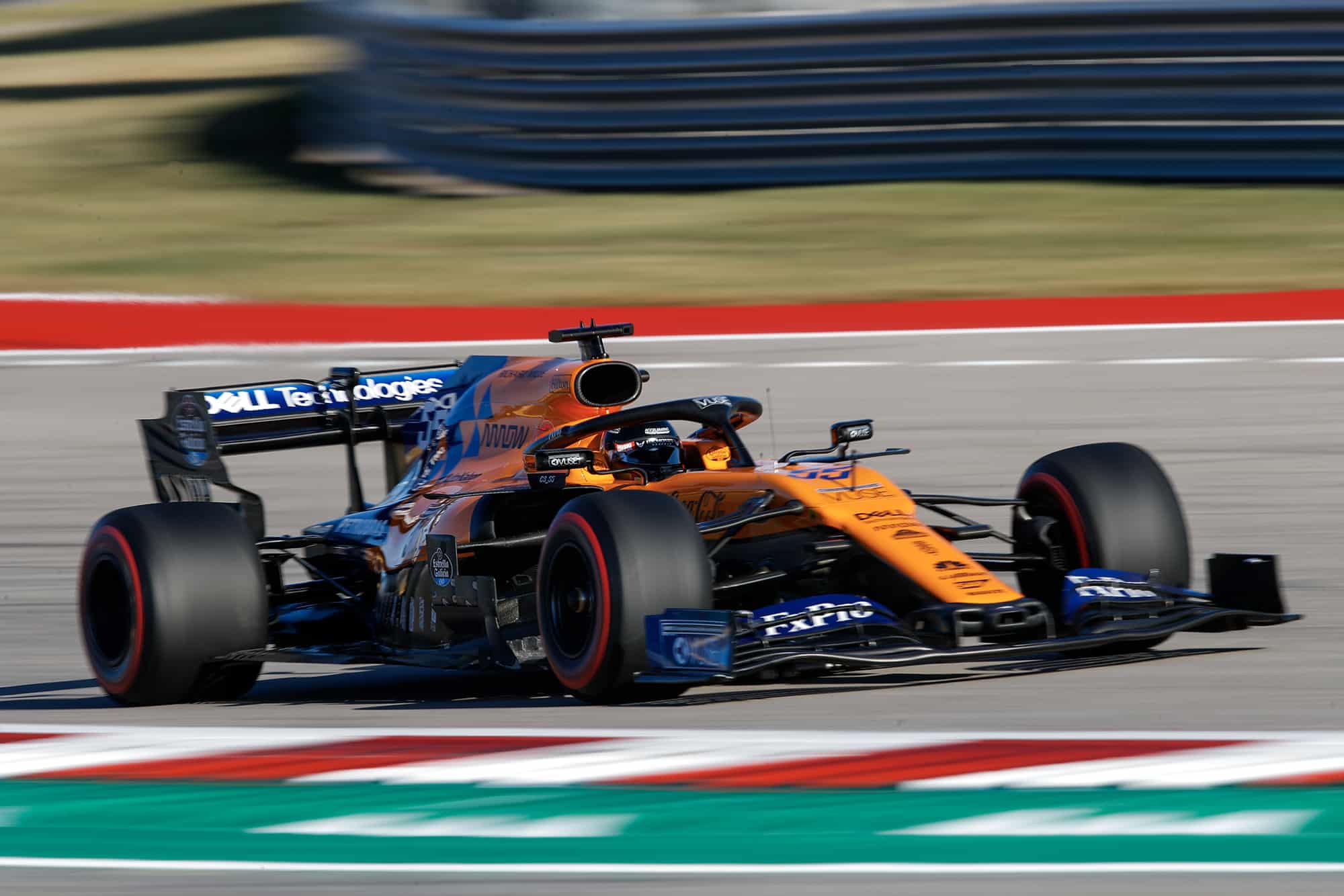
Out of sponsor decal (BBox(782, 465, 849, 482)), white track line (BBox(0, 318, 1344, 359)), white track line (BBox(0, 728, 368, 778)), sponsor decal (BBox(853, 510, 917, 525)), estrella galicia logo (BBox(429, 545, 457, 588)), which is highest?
white track line (BBox(0, 318, 1344, 359))

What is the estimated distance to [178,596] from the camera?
277 inches

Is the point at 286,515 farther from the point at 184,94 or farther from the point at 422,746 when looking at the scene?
the point at 184,94

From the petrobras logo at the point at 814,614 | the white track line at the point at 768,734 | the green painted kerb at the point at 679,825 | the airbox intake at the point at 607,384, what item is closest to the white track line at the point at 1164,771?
the green painted kerb at the point at 679,825

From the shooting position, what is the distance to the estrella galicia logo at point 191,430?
834cm

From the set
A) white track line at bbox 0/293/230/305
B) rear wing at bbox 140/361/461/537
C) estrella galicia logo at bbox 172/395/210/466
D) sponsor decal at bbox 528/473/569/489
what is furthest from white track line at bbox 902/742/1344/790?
white track line at bbox 0/293/230/305

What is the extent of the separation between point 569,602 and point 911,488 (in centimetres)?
567

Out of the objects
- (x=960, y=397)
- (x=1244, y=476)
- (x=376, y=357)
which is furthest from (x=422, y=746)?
(x=376, y=357)

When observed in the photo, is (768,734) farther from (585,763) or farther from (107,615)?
(107,615)

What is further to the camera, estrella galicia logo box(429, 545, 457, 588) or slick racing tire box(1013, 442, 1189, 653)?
estrella galicia logo box(429, 545, 457, 588)

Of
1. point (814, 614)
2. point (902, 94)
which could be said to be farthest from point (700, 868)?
point (902, 94)

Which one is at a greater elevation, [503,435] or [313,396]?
[313,396]

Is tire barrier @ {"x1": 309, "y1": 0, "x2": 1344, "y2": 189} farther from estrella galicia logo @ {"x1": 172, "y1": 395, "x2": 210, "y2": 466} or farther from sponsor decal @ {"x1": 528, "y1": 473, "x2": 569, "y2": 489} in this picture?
sponsor decal @ {"x1": 528, "y1": 473, "x2": 569, "y2": 489}

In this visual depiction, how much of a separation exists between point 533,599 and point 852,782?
2126 mm

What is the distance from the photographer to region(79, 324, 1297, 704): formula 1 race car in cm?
609
